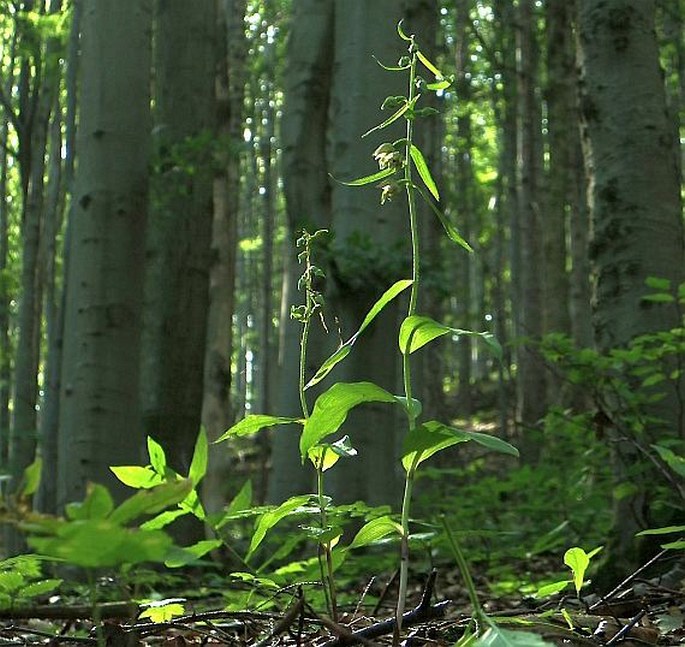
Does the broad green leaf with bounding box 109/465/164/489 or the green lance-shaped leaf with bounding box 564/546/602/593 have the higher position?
the broad green leaf with bounding box 109/465/164/489

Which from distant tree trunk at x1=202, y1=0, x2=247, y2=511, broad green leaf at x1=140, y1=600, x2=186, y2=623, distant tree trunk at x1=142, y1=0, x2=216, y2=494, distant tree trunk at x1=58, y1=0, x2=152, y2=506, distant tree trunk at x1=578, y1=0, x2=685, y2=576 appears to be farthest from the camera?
distant tree trunk at x1=202, y1=0, x2=247, y2=511

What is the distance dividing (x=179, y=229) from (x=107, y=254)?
1391 mm

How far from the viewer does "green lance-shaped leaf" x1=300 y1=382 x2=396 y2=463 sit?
3.81ft

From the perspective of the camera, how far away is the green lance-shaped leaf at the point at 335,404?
1.16m

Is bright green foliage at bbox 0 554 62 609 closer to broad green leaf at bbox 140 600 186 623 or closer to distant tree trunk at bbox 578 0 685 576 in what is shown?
broad green leaf at bbox 140 600 186 623

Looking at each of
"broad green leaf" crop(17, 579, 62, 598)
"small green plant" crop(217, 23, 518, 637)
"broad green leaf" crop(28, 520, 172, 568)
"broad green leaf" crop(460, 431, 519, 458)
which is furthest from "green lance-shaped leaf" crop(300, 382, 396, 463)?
"broad green leaf" crop(17, 579, 62, 598)

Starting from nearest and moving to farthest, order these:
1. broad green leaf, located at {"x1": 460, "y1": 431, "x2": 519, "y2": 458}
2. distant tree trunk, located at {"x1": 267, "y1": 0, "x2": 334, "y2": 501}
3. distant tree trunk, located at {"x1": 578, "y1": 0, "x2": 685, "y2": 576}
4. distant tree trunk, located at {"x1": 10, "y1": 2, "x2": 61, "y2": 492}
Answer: broad green leaf, located at {"x1": 460, "y1": 431, "x2": 519, "y2": 458} < distant tree trunk, located at {"x1": 578, "y1": 0, "x2": 685, "y2": 576} < distant tree trunk, located at {"x1": 267, "y1": 0, "x2": 334, "y2": 501} < distant tree trunk, located at {"x1": 10, "y1": 2, "x2": 61, "y2": 492}

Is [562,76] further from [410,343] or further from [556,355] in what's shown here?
[410,343]

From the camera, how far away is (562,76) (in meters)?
12.4

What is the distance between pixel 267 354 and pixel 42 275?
805 cm

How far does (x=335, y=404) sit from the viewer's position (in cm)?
118

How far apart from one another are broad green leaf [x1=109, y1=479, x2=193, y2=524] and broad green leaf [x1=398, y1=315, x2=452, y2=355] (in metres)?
0.40

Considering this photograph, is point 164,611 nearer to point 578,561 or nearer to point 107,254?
point 578,561

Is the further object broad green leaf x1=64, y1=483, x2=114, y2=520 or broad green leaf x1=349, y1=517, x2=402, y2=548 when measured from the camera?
broad green leaf x1=349, y1=517, x2=402, y2=548
